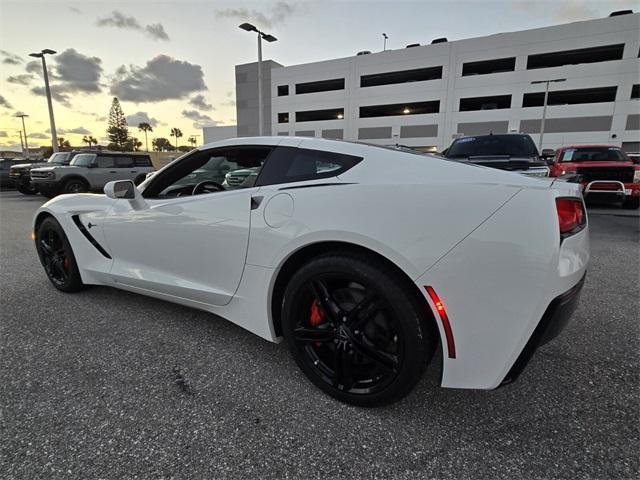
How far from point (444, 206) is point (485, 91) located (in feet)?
123

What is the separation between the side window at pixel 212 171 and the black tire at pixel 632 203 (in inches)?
428

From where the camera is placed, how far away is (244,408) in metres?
1.78

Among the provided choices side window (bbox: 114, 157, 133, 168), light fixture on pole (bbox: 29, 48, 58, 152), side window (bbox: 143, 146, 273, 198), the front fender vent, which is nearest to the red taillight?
side window (bbox: 143, 146, 273, 198)

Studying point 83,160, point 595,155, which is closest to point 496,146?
point 595,155

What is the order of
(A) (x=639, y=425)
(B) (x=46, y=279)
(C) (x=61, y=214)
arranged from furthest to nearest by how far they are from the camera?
(B) (x=46, y=279)
(C) (x=61, y=214)
(A) (x=639, y=425)

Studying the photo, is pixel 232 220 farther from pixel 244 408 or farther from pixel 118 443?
pixel 118 443

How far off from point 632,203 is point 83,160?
1680 cm

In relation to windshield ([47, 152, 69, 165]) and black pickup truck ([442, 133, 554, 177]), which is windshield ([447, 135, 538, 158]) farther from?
windshield ([47, 152, 69, 165])

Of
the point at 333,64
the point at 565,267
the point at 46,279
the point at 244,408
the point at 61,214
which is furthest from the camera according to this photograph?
the point at 333,64

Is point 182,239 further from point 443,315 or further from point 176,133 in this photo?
point 176,133

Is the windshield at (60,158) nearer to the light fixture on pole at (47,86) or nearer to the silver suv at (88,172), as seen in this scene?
the silver suv at (88,172)

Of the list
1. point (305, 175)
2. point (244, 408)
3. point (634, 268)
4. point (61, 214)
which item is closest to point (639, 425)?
point (244, 408)

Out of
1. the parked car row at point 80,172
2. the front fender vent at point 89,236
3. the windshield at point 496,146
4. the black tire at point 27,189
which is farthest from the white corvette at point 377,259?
the black tire at point 27,189

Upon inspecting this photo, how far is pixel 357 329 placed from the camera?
5.64 ft
